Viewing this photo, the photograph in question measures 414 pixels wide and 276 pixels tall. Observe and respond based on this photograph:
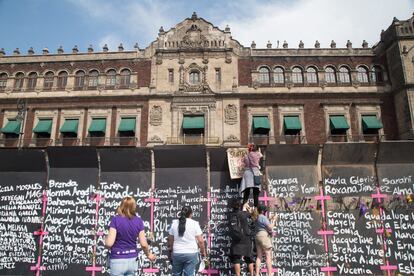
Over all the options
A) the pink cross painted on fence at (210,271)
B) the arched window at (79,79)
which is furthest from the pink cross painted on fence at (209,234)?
the arched window at (79,79)

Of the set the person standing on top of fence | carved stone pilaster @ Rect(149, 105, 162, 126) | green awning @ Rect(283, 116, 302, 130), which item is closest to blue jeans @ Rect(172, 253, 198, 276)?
the person standing on top of fence

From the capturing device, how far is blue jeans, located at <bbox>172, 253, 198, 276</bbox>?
5867 millimetres

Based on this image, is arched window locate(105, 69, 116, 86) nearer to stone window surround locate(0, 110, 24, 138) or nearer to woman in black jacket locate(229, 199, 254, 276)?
stone window surround locate(0, 110, 24, 138)

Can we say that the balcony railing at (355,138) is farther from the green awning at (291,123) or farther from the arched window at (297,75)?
the arched window at (297,75)

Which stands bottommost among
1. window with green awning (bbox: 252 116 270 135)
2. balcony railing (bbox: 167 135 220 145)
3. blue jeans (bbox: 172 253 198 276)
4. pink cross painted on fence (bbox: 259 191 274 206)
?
blue jeans (bbox: 172 253 198 276)

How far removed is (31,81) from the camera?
25828mm

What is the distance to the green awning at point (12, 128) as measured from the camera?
23830 mm

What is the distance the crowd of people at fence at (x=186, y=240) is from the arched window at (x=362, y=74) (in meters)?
20.6

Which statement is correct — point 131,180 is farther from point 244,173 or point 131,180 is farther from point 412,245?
point 412,245

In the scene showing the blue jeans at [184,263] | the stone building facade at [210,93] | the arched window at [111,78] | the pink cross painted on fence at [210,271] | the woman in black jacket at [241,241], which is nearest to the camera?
the blue jeans at [184,263]

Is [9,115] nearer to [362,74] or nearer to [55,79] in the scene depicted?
[55,79]

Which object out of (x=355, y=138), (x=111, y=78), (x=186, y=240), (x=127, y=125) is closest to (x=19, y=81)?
(x=111, y=78)

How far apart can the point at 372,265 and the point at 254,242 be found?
3.18 m

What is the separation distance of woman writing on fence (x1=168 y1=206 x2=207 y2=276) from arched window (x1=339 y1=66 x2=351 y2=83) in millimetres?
22364
